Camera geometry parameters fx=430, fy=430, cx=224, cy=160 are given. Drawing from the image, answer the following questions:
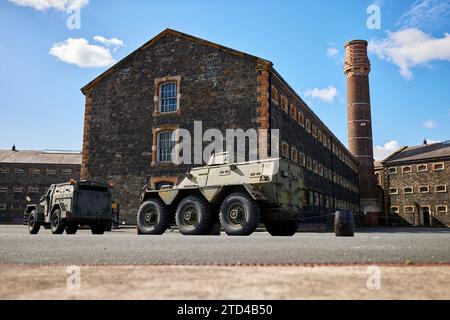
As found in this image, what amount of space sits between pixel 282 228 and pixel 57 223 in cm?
744

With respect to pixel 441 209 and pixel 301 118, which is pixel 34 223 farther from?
pixel 441 209

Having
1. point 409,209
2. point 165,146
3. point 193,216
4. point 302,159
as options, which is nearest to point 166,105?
point 165,146

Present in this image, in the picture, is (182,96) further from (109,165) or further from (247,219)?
(247,219)

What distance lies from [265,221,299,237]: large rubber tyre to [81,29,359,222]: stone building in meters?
8.07

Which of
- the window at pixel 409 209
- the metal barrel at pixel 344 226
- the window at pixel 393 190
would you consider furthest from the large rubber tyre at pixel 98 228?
the window at pixel 393 190

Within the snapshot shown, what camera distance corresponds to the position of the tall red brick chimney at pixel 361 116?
4312 centimetres

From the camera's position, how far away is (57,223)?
1431 centimetres

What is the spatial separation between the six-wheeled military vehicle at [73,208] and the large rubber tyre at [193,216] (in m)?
3.87

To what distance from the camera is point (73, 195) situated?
14.1m

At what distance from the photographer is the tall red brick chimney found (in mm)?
43125

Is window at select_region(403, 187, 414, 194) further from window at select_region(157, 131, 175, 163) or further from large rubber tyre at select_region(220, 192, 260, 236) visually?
large rubber tyre at select_region(220, 192, 260, 236)

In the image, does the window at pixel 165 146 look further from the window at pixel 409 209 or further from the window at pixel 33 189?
the window at pixel 409 209
